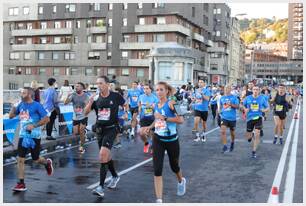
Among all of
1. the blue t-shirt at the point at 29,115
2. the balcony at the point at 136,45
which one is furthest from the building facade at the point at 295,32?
the blue t-shirt at the point at 29,115

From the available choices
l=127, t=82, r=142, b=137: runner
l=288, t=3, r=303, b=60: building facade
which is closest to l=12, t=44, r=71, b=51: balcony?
l=127, t=82, r=142, b=137: runner

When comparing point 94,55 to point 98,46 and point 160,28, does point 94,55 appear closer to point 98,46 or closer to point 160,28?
point 98,46

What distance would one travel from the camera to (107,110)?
25.5 ft

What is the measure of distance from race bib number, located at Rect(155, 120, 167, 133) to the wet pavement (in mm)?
1059

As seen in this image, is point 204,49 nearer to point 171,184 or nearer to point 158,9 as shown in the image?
point 158,9

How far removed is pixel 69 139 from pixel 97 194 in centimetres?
718

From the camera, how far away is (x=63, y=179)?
28.6 ft

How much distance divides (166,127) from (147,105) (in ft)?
16.8

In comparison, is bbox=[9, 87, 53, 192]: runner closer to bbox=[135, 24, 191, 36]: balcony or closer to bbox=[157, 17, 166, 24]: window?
bbox=[135, 24, 191, 36]: balcony

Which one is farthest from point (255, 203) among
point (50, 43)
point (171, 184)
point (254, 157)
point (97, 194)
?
point (50, 43)

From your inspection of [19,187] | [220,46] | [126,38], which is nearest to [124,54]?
[126,38]

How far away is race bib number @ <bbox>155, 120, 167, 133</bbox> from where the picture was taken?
7092 mm

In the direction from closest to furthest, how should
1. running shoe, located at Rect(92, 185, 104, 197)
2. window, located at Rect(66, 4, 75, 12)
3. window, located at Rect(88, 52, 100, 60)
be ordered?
running shoe, located at Rect(92, 185, 104, 197)
window, located at Rect(88, 52, 100, 60)
window, located at Rect(66, 4, 75, 12)

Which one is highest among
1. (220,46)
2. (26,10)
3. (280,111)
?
(26,10)
